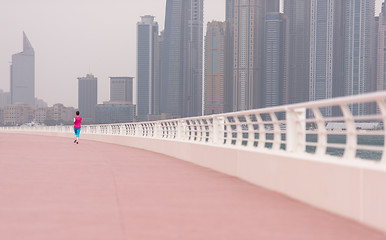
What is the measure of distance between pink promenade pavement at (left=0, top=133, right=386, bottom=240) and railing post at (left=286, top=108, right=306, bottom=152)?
915mm

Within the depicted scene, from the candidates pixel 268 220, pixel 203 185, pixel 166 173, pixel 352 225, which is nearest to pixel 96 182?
pixel 203 185

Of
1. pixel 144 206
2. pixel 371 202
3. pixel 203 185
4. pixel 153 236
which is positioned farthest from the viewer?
pixel 203 185

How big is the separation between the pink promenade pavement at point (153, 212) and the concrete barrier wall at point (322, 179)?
18 cm

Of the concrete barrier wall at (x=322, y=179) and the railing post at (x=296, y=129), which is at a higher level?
the railing post at (x=296, y=129)

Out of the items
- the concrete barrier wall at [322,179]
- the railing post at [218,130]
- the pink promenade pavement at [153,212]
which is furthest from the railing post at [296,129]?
the railing post at [218,130]

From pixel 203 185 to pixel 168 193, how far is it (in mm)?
1644

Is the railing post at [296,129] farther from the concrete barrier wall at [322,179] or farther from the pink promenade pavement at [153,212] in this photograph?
the pink promenade pavement at [153,212]

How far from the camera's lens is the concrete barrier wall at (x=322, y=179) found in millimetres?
7371

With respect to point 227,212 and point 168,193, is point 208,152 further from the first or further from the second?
point 227,212

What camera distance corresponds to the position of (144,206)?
29.0 ft

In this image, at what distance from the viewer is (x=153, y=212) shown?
8.27 m

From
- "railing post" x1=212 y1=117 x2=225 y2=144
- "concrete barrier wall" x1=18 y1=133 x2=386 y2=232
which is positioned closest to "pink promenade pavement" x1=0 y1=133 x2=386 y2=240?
"concrete barrier wall" x1=18 y1=133 x2=386 y2=232

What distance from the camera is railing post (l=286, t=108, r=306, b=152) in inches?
429

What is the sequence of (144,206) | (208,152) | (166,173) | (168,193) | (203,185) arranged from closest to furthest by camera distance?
(144,206) → (168,193) → (203,185) → (166,173) → (208,152)
